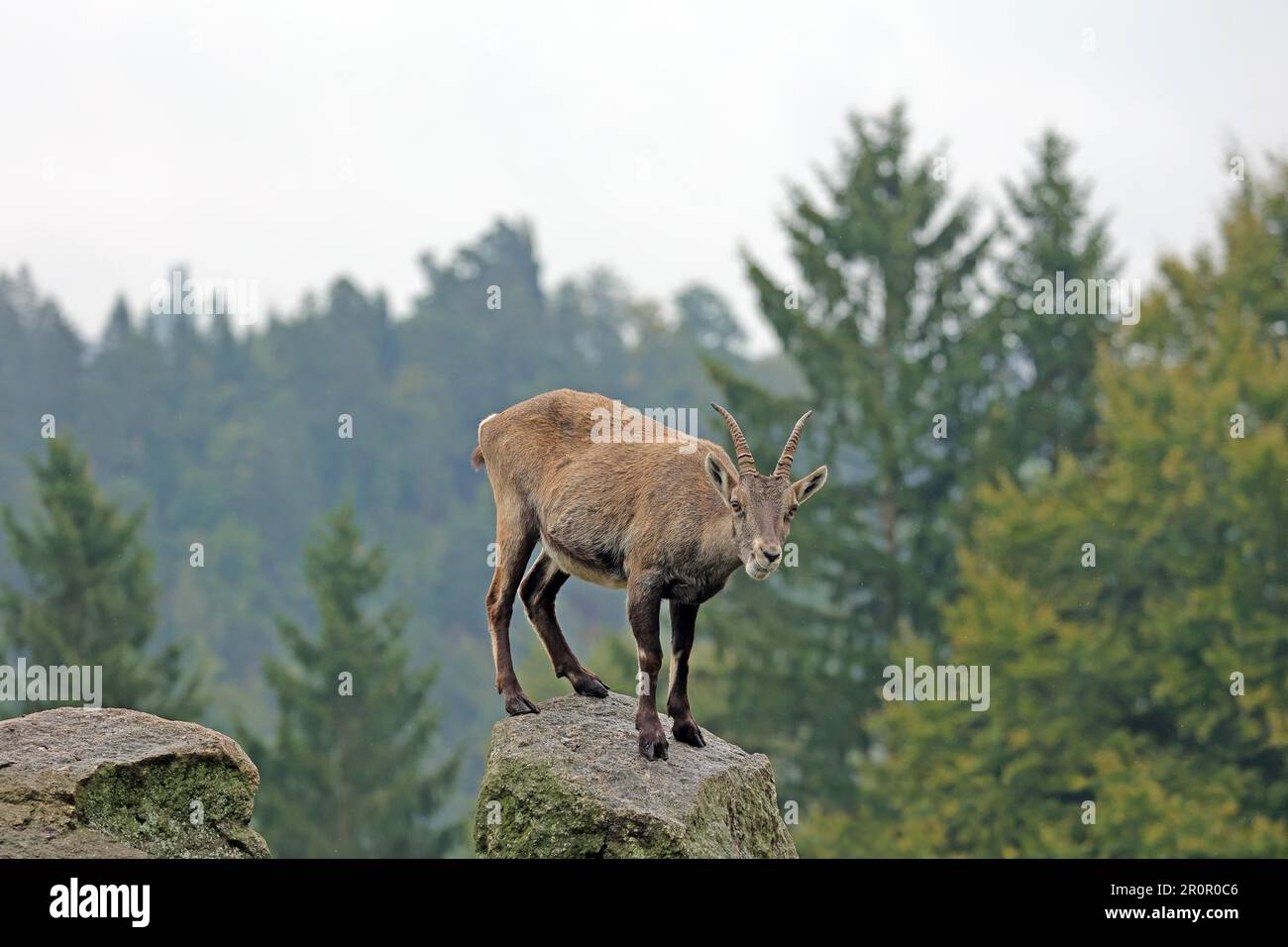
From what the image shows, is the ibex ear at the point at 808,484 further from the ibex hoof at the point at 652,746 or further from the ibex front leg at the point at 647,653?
the ibex hoof at the point at 652,746

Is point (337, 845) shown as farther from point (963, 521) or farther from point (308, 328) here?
point (308, 328)

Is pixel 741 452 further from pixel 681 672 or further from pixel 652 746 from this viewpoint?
pixel 652 746

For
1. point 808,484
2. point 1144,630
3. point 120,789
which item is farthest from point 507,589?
point 1144,630

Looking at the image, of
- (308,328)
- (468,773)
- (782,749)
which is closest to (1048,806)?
(782,749)

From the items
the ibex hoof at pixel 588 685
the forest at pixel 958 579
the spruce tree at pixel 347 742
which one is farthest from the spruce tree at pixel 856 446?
the ibex hoof at pixel 588 685

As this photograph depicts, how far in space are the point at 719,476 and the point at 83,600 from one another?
40726 mm

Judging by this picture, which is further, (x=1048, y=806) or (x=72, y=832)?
(x=1048, y=806)

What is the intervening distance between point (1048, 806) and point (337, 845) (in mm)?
21771

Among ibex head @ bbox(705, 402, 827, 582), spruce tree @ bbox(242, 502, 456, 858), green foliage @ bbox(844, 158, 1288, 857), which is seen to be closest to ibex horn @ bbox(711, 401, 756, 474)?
ibex head @ bbox(705, 402, 827, 582)

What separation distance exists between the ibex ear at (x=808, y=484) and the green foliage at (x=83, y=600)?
38.5 m

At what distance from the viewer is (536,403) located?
601 inches

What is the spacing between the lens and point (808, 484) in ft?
44.0

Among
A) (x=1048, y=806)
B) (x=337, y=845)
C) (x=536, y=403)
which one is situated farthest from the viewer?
(x=337, y=845)
